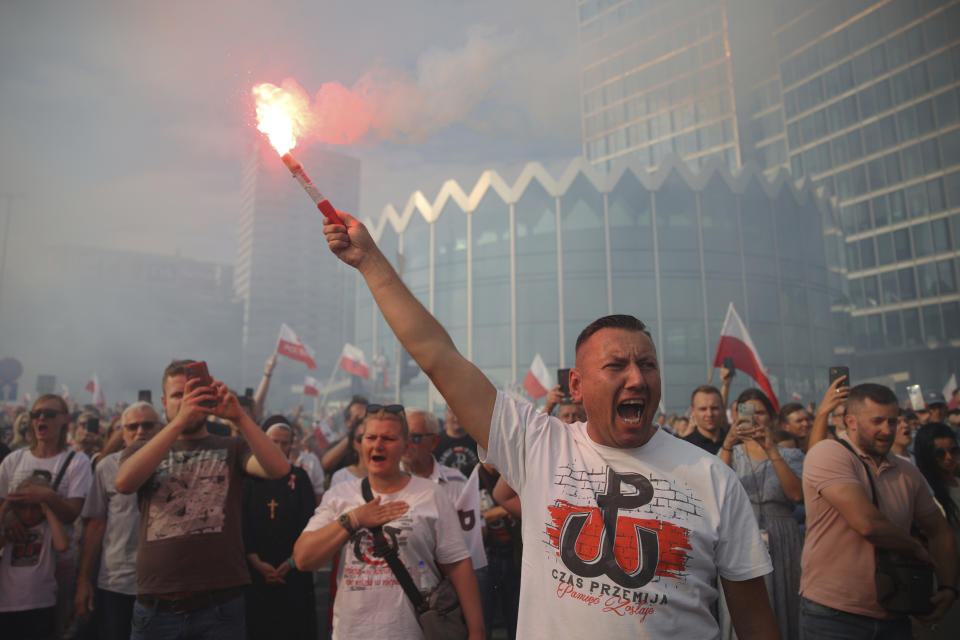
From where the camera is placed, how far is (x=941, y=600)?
3520 millimetres

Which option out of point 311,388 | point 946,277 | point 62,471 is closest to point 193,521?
point 62,471

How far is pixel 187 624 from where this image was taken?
330 cm

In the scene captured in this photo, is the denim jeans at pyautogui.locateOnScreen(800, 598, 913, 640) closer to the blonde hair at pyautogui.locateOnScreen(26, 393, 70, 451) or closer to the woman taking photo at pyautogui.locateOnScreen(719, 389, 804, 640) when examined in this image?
the woman taking photo at pyautogui.locateOnScreen(719, 389, 804, 640)

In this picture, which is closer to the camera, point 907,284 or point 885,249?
point 907,284

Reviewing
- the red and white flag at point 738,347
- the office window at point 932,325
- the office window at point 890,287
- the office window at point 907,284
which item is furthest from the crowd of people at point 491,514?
the office window at point 890,287

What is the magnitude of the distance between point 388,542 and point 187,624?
122 centimetres

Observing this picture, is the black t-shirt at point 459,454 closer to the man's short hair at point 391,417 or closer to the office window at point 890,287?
the man's short hair at point 391,417

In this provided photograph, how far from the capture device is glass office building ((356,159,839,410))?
122 ft

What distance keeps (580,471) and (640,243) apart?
37412 mm

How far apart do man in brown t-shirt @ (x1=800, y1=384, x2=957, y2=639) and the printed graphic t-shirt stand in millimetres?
3165

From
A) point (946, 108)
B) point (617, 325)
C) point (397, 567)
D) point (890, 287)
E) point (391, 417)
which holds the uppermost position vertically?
point (946, 108)

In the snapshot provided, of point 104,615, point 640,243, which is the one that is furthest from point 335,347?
point 104,615

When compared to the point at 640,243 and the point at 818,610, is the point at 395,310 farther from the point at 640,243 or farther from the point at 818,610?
the point at 640,243

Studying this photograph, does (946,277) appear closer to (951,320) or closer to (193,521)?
(951,320)
